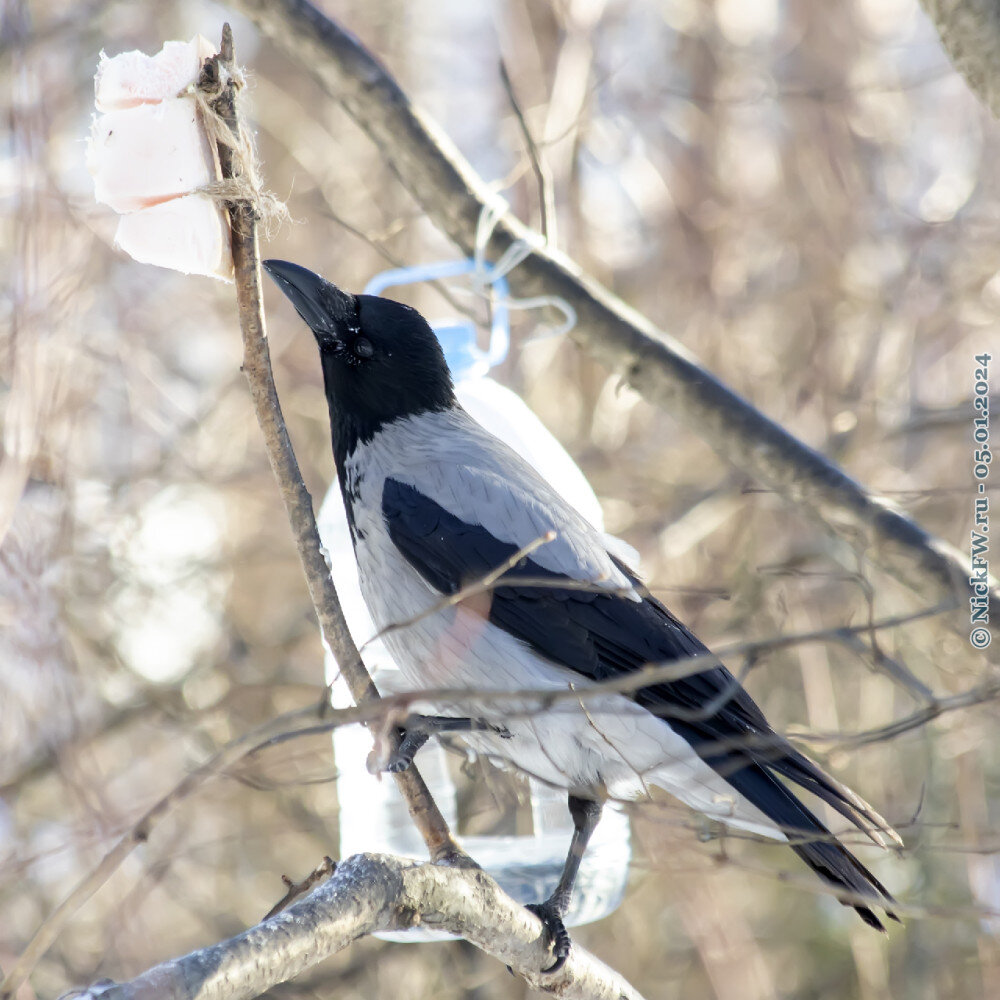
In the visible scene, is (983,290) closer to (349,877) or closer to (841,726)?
(841,726)

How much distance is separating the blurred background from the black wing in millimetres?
2114

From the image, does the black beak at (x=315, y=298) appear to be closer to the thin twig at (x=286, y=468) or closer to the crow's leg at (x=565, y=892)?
the thin twig at (x=286, y=468)

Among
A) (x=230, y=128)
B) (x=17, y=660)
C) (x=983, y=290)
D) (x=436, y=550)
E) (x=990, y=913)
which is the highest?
(x=983, y=290)

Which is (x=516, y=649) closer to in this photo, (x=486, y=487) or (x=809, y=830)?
(x=486, y=487)

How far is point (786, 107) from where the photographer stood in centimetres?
645

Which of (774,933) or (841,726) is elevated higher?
(841,726)

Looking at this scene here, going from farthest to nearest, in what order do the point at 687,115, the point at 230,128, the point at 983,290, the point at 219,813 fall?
the point at 687,115 < the point at 219,813 < the point at 983,290 < the point at 230,128

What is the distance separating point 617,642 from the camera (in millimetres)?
2859

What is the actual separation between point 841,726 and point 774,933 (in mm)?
1415

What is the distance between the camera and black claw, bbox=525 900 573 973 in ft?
8.54

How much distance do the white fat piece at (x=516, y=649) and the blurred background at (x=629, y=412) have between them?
2.03 meters

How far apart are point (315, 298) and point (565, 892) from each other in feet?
5.45

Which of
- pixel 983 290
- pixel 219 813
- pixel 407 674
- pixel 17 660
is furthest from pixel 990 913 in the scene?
pixel 219 813

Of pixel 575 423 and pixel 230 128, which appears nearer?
pixel 230 128
